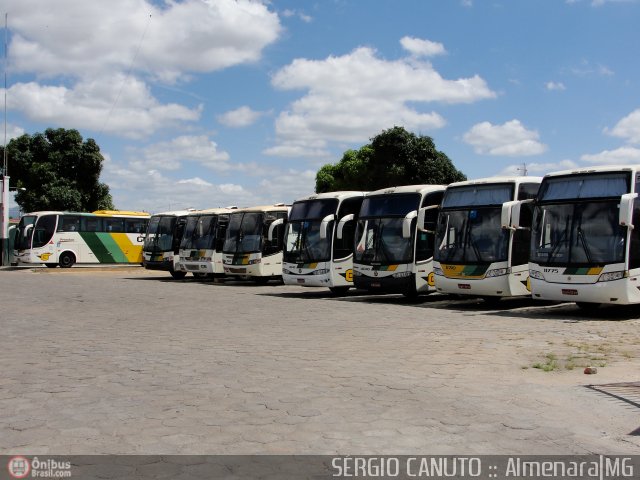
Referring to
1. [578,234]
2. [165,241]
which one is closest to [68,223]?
[165,241]

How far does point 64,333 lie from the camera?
12.7 meters

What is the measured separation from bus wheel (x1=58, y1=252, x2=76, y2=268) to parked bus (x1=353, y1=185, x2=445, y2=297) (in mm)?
25640

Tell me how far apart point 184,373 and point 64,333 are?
4919mm

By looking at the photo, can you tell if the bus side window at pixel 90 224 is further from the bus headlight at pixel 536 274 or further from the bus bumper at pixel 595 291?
the bus bumper at pixel 595 291

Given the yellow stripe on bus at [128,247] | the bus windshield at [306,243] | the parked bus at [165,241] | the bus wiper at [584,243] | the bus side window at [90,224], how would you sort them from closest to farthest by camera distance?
the bus wiper at [584,243] → the bus windshield at [306,243] → the parked bus at [165,241] → the bus side window at [90,224] → the yellow stripe on bus at [128,247]

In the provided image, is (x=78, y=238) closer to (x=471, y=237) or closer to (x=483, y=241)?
(x=471, y=237)

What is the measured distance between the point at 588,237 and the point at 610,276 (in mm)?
1001

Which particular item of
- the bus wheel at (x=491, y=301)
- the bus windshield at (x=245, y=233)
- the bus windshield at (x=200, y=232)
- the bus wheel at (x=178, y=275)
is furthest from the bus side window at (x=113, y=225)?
the bus wheel at (x=491, y=301)

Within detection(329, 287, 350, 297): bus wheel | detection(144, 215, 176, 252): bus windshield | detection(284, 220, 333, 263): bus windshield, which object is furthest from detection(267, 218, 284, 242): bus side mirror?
detection(144, 215, 176, 252): bus windshield

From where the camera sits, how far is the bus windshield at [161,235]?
113 ft

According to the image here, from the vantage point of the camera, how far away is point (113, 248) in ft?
145

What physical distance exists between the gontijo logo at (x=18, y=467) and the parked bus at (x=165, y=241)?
94.8 ft

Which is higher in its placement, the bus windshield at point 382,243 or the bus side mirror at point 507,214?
the bus side mirror at point 507,214

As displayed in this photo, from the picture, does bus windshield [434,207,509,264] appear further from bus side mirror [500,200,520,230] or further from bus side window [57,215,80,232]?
bus side window [57,215,80,232]
